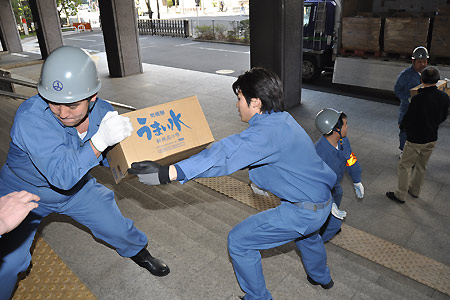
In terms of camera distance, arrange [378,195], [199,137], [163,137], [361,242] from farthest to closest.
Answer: [378,195] < [361,242] < [199,137] < [163,137]

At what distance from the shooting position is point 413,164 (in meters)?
5.01

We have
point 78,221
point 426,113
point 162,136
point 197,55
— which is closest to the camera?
point 162,136

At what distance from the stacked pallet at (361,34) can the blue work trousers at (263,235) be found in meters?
8.77

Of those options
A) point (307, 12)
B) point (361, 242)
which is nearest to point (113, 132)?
point (361, 242)

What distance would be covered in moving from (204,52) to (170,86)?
26.7 ft

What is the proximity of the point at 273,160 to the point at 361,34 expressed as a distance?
921 centimetres

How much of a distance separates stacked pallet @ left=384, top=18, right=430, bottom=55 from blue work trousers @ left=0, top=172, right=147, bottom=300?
9.11m

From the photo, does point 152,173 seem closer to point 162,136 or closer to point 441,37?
point 162,136

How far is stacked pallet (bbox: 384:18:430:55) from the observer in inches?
357

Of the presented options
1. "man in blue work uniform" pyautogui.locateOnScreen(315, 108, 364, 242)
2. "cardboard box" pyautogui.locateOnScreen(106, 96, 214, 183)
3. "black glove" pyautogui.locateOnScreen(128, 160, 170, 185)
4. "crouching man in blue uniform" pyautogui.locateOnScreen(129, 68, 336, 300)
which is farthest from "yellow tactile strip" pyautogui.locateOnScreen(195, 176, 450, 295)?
"black glove" pyautogui.locateOnScreen(128, 160, 170, 185)

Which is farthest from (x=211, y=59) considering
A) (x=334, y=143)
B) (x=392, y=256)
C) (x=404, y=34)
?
(x=392, y=256)

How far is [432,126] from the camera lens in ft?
15.4

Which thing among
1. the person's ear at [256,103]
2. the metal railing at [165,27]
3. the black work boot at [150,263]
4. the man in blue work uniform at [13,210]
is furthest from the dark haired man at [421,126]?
the metal railing at [165,27]

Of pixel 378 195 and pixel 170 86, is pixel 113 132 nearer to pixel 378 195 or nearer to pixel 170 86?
pixel 378 195
